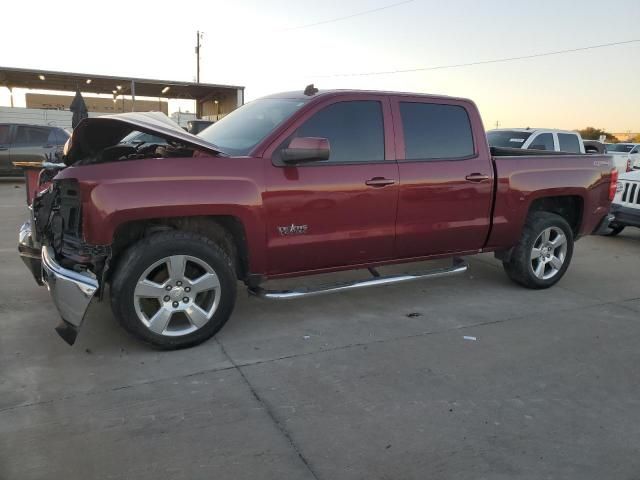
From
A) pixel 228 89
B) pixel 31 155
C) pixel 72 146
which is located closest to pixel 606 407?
pixel 72 146

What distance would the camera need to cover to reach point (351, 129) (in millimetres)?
4441

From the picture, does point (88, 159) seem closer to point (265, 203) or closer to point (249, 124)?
point (249, 124)

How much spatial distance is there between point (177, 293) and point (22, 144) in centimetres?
1293

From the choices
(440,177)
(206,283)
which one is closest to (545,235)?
(440,177)

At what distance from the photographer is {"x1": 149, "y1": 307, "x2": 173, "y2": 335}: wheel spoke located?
12.3ft

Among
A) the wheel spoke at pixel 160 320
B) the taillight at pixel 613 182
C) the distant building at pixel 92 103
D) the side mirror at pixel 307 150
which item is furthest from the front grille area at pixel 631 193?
the distant building at pixel 92 103

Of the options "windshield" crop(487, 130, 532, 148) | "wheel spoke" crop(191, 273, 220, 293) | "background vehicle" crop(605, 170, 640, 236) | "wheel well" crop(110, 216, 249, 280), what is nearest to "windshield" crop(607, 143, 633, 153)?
"windshield" crop(487, 130, 532, 148)

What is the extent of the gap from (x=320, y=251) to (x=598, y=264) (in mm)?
4597

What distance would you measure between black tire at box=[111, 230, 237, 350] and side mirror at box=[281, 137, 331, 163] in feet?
2.83

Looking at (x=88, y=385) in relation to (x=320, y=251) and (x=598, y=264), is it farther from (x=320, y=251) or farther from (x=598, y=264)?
(x=598, y=264)

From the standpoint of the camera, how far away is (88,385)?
3.33 meters

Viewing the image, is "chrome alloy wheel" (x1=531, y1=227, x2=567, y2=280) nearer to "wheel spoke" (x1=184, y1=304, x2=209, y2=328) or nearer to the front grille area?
the front grille area

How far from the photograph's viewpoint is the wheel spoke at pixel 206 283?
12.6ft

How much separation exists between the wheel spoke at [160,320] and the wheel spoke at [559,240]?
3.98 metres
